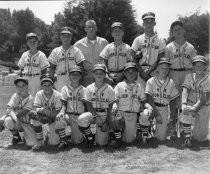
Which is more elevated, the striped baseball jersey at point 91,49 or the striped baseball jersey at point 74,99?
the striped baseball jersey at point 91,49

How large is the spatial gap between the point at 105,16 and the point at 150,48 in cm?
3071

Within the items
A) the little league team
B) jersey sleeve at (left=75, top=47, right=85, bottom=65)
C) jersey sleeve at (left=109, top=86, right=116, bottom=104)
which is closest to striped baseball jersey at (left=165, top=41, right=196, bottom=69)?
the little league team

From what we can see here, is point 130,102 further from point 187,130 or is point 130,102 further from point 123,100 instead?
point 187,130

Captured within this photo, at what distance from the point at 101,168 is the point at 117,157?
61 cm

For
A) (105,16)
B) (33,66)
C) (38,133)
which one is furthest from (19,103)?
(105,16)

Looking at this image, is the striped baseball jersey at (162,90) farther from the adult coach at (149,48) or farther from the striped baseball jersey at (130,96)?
the adult coach at (149,48)

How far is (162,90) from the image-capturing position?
21.5 feet

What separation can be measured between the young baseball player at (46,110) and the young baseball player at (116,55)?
1489 mm

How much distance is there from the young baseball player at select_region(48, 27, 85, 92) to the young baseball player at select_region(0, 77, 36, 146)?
0.96m

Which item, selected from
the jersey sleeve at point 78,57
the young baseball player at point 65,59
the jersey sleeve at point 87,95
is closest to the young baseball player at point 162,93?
the jersey sleeve at point 87,95

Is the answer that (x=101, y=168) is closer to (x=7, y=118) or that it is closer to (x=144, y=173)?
(x=144, y=173)

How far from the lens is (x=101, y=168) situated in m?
4.97

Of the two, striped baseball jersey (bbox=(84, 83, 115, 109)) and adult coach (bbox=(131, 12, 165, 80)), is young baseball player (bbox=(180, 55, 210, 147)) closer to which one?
adult coach (bbox=(131, 12, 165, 80))

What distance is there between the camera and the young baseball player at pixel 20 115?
21.0 feet
